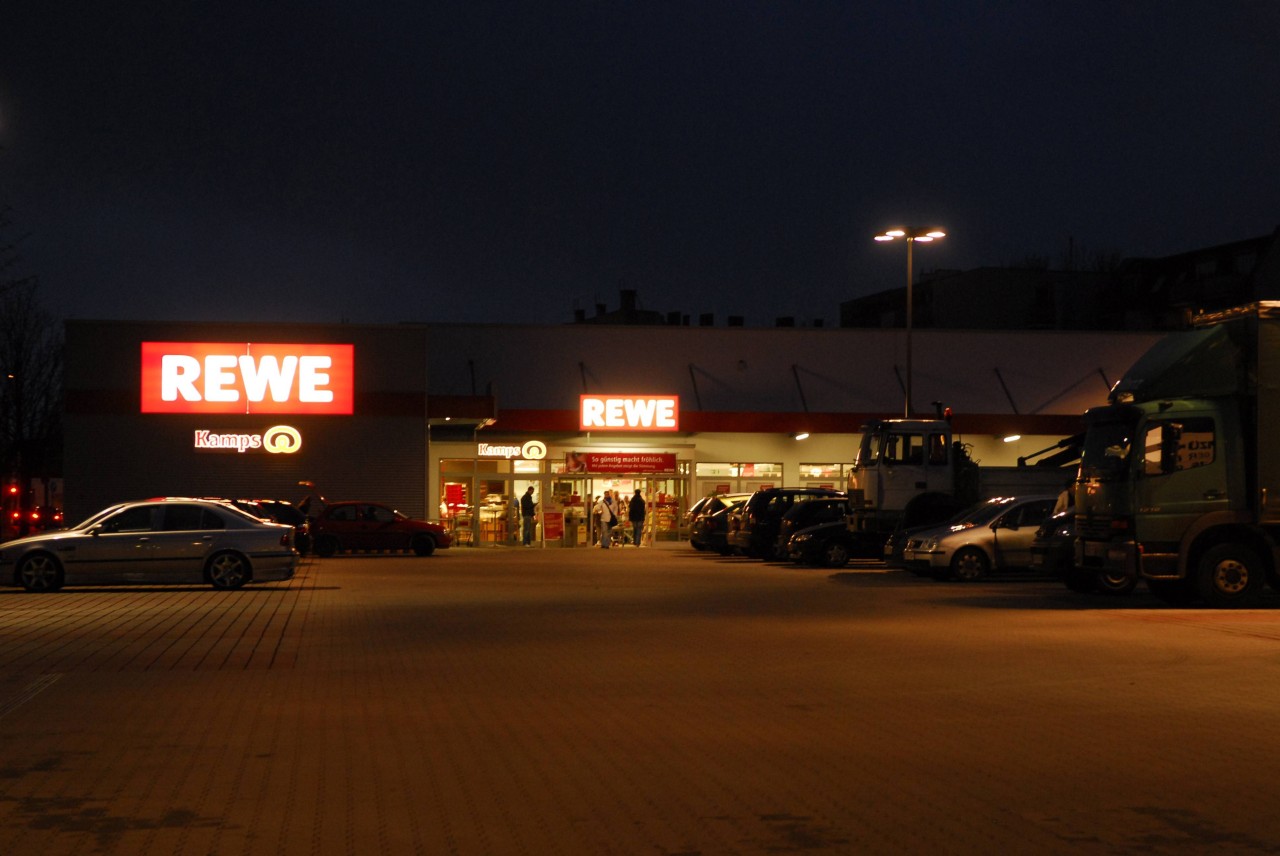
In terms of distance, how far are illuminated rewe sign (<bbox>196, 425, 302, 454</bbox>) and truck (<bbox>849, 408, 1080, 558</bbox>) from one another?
1787 centimetres

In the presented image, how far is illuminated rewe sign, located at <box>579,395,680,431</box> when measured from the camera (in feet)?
149

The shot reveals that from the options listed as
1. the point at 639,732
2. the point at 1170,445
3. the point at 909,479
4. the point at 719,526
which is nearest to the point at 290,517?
the point at 719,526

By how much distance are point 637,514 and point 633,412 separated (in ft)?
11.5

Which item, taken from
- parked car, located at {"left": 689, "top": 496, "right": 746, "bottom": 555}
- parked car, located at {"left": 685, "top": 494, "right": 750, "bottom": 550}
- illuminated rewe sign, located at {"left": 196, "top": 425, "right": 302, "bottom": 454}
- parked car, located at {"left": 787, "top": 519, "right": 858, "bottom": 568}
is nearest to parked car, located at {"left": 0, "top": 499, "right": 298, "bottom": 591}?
parked car, located at {"left": 787, "top": 519, "right": 858, "bottom": 568}

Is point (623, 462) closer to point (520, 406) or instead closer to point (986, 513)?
point (520, 406)

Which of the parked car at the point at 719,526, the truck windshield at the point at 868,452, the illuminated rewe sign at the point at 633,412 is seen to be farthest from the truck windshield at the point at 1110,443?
the illuminated rewe sign at the point at 633,412

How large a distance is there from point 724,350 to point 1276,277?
3361 centimetres

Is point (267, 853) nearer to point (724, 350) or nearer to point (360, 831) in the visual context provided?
point (360, 831)

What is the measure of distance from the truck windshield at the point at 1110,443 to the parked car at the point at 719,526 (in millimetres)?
16089

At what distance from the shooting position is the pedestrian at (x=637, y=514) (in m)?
43.7

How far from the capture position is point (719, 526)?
3866 cm

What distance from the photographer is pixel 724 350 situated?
1982 inches

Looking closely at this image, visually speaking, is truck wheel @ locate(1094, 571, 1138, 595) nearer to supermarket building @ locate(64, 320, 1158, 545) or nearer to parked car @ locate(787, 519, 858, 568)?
parked car @ locate(787, 519, 858, 568)

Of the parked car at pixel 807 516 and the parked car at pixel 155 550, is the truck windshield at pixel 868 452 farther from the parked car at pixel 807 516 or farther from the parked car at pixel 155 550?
the parked car at pixel 155 550
